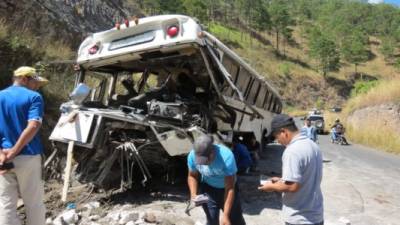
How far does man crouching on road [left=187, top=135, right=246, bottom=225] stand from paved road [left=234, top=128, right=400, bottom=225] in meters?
1.97

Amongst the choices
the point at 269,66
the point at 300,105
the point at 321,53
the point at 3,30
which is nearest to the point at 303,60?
the point at 321,53

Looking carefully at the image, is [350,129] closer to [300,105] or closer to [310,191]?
[310,191]

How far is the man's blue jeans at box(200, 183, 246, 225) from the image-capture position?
187 inches

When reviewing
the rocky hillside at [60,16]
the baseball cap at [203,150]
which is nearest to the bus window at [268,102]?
the rocky hillside at [60,16]

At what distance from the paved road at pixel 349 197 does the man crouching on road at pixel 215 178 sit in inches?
77.5

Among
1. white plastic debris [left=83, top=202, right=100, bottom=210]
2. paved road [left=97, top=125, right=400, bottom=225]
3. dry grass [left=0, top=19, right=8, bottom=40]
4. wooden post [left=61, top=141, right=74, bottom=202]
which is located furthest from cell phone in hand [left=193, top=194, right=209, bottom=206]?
dry grass [left=0, top=19, right=8, bottom=40]

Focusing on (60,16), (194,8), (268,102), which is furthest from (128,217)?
(194,8)

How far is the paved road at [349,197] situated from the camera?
23.5 ft

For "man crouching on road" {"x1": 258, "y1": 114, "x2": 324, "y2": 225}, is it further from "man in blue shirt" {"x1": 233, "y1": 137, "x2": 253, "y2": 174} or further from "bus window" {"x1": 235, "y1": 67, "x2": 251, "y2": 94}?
"bus window" {"x1": 235, "y1": 67, "x2": 251, "y2": 94}

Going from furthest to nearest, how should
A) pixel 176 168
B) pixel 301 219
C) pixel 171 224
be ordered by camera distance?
pixel 176 168
pixel 171 224
pixel 301 219

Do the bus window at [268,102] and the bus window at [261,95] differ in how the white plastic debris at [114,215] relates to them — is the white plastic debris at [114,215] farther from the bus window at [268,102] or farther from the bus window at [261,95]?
the bus window at [268,102]

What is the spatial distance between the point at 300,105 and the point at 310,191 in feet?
226

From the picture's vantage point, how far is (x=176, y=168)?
28.9ft

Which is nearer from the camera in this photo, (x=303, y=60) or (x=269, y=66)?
(x=269, y=66)
